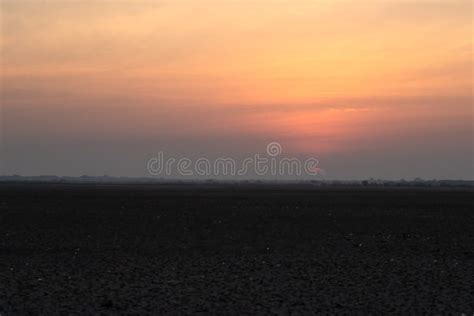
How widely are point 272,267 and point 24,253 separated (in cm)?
980

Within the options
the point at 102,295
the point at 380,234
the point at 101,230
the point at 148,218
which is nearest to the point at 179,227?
the point at 101,230

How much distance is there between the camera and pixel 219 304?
1518 centimetres

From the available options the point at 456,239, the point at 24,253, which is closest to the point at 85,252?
the point at 24,253

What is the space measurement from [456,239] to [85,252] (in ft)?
57.4

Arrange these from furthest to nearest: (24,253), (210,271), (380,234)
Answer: (380,234), (24,253), (210,271)

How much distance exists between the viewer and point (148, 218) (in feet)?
143

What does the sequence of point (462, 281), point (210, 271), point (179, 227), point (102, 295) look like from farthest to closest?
point (179, 227) < point (210, 271) < point (462, 281) < point (102, 295)

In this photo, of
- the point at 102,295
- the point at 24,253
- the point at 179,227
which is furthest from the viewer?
the point at 179,227

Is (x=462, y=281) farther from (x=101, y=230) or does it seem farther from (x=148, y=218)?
(x=148, y=218)

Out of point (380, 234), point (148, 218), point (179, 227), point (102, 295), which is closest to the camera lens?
point (102, 295)

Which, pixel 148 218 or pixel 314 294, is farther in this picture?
pixel 148 218

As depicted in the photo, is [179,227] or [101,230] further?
[179,227]

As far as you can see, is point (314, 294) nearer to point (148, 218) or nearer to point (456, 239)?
point (456, 239)

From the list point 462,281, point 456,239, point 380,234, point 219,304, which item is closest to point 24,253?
point 219,304
